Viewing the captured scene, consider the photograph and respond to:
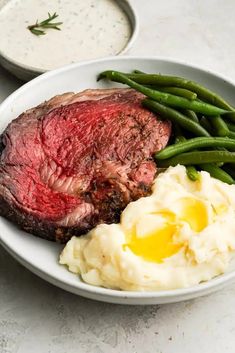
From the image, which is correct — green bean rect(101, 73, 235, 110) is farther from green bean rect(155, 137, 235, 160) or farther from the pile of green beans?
green bean rect(155, 137, 235, 160)

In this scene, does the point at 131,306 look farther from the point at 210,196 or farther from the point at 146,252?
the point at 210,196

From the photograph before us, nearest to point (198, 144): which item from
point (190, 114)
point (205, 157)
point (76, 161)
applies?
point (205, 157)

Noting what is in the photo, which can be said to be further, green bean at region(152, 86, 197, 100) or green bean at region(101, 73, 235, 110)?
green bean at region(101, 73, 235, 110)

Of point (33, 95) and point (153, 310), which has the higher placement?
point (33, 95)

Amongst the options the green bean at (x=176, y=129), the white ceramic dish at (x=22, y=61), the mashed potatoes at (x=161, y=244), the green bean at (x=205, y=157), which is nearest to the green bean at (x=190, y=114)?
the green bean at (x=176, y=129)

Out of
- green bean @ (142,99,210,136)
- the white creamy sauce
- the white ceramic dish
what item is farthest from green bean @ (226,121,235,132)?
the white creamy sauce

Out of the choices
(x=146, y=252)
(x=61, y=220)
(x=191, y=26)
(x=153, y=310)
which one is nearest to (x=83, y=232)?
(x=61, y=220)

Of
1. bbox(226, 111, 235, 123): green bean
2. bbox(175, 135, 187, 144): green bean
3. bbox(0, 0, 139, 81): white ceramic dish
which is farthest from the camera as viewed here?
bbox(0, 0, 139, 81): white ceramic dish
